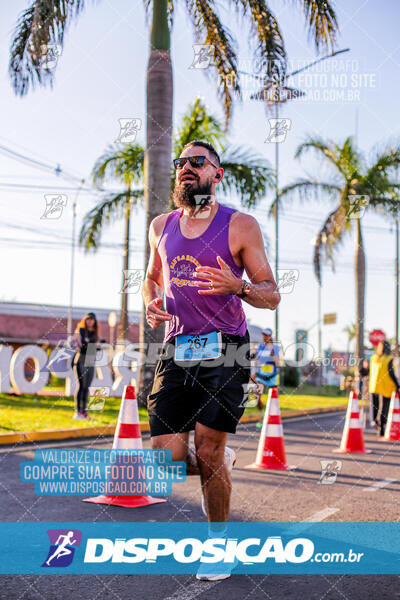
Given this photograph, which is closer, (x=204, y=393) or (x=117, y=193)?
(x=204, y=393)

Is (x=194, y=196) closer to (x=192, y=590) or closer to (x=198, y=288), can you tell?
(x=198, y=288)

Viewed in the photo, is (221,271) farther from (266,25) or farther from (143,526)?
(266,25)

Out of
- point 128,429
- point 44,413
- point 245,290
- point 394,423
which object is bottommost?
point 44,413

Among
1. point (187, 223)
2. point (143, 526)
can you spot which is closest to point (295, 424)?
point (143, 526)

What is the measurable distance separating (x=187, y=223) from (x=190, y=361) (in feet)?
2.56

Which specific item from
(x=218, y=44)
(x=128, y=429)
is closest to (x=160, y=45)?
(x=218, y=44)

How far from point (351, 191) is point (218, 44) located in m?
8.95

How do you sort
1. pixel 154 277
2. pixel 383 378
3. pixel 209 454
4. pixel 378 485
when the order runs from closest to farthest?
pixel 209 454 → pixel 154 277 → pixel 378 485 → pixel 383 378

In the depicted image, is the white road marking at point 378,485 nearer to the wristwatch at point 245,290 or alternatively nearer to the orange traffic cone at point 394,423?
the wristwatch at point 245,290

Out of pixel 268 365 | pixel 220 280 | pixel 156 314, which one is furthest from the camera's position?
pixel 268 365

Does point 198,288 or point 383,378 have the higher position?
point 198,288

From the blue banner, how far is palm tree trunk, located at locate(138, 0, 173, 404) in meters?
7.41

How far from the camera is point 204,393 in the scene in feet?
11.5

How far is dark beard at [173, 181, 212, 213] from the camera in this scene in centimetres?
370
